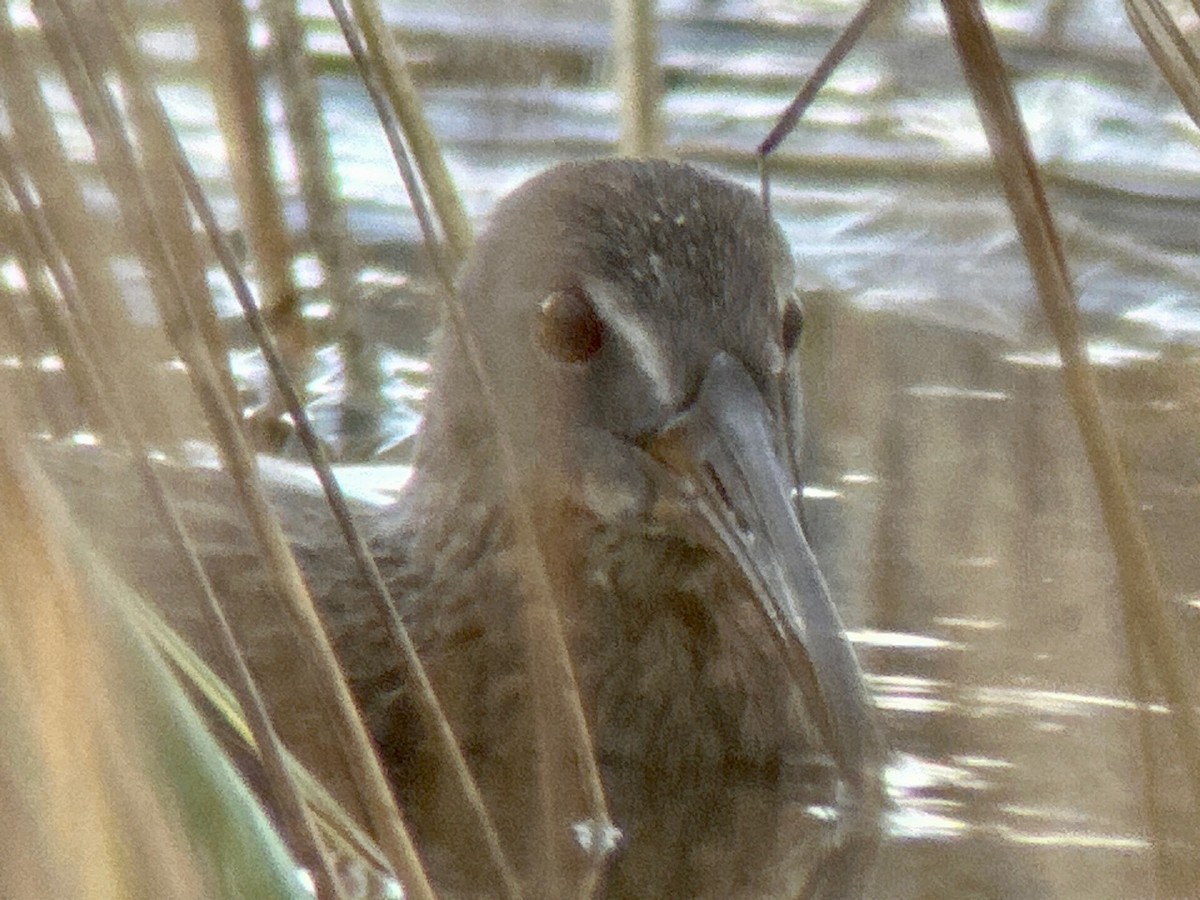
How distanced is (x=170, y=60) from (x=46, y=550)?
1378mm

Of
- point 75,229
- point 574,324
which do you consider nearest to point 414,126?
point 574,324

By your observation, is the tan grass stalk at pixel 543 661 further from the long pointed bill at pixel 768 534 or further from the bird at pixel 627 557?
the long pointed bill at pixel 768 534

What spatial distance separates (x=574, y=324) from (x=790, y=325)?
0.73ft

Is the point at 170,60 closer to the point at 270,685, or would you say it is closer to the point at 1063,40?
the point at 270,685

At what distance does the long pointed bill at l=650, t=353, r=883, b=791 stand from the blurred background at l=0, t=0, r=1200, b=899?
25cm

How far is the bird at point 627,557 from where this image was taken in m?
2.05

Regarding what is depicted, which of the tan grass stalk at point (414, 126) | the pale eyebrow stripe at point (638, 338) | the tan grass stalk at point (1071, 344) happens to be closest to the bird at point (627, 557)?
the pale eyebrow stripe at point (638, 338)

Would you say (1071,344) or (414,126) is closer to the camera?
(1071,344)

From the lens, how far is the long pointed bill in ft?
6.14

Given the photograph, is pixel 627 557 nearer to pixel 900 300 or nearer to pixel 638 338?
pixel 638 338

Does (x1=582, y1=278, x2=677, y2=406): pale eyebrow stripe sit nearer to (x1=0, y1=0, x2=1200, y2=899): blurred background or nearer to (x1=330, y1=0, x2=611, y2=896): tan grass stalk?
(x1=330, y1=0, x2=611, y2=896): tan grass stalk

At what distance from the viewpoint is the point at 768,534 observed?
194cm

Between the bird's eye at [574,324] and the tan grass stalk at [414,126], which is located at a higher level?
the tan grass stalk at [414,126]

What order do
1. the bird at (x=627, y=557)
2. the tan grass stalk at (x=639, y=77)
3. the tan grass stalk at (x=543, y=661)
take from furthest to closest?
1. the tan grass stalk at (x=639, y=77)
2. the bird at (x=627, y=557)
3. the tan grass stalk at (x=543, y=661)
